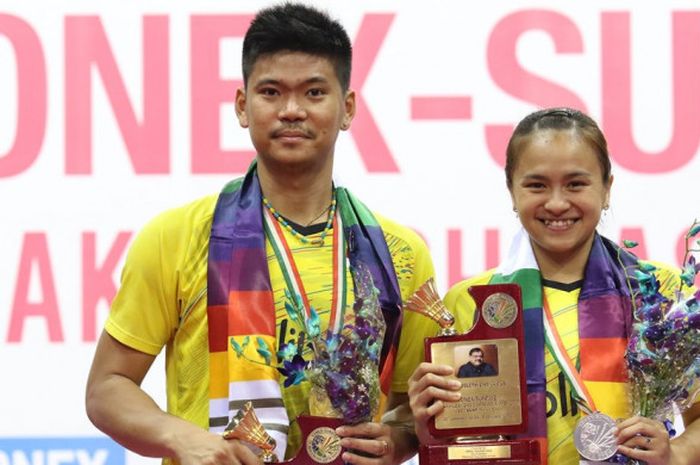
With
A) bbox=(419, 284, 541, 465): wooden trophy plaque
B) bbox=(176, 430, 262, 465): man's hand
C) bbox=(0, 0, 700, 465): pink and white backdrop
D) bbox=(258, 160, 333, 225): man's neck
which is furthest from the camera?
bbox=(0, 0, 700, 465): pink and white backdrop

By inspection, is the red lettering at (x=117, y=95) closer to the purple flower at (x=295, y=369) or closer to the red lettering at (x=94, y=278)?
the red lettering at (x=94, y=278)

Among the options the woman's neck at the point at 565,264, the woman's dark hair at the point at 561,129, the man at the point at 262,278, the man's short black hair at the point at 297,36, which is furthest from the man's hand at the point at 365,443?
the man's short black hair at the point at 297,36

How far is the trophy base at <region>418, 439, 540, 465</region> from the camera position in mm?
2857

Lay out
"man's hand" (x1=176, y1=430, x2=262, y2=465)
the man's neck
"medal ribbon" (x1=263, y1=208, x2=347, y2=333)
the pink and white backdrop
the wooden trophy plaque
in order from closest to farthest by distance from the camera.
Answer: "man's hand" (x1=176, y1=430, x2=262, y2=465)
the wooden trophy plaque
"medal ribbon" (x1=263, y1=208, x2=347, y2=333)
the man's neck
the pink and white backdrop

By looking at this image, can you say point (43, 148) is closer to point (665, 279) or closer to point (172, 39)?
point (172, 39)

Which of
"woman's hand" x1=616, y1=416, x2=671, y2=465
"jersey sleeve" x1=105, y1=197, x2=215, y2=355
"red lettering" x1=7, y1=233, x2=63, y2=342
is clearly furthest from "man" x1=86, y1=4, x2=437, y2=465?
"red lettering" x1=7, y1=233, x2=63, y2=342

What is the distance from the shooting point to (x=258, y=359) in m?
2.94

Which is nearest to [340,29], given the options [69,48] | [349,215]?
[349,215]

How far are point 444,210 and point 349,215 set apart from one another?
1.26 meters

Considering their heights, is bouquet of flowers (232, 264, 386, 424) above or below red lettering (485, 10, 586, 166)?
below

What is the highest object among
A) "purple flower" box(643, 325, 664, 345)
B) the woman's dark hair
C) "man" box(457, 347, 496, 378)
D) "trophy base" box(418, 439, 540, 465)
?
the woman's dark hair

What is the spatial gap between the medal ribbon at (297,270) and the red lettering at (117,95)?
139 cm

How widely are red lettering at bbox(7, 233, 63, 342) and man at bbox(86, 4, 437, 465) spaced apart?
1.39 meters

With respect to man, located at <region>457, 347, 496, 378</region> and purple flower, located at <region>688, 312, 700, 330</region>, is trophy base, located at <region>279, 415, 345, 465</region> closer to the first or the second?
man, located at <region>457, 347, 496, 378</region>
